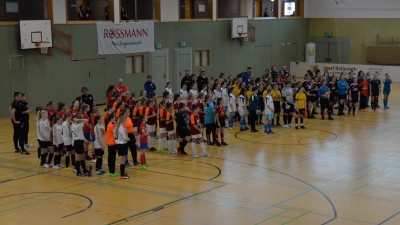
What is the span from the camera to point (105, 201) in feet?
43.9

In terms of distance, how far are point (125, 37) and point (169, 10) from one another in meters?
3.86

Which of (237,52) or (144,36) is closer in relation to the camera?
(144,36)

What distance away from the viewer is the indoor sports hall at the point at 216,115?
1307cm

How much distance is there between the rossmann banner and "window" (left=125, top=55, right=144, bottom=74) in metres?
0.58

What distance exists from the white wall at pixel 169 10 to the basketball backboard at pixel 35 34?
7948mm

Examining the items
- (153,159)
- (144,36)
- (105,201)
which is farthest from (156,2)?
(105,201)

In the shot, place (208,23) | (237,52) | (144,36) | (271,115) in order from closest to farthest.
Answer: (271,115)
(144,36)
(208,23)
(237,52)

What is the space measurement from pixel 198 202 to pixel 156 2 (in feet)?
70.2

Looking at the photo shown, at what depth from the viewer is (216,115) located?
1947 cm

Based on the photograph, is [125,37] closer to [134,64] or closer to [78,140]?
[134,64]

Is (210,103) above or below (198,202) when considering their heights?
above

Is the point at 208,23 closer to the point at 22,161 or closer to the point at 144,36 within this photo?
the point at 144,36

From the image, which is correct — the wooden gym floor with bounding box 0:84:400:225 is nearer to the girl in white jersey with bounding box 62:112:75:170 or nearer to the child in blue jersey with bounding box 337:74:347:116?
the girl in white jersey with bounding box 62:112:75:170

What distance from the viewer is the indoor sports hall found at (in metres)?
13.1
